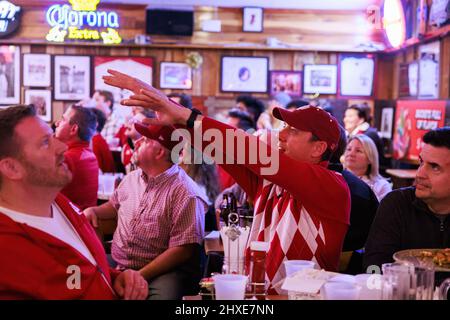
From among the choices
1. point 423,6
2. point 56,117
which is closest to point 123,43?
point 56,117

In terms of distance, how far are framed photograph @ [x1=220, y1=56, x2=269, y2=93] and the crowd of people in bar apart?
5.05 metres

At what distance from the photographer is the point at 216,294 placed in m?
1.98

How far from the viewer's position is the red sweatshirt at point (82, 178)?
4371 millimetres

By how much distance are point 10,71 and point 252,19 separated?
345cm

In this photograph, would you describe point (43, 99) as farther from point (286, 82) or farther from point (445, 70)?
point (445, 70)

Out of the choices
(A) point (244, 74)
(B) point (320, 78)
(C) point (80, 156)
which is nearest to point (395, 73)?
(B) point (320, 78)

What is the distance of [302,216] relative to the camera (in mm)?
2635

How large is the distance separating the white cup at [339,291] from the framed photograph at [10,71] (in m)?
7.85

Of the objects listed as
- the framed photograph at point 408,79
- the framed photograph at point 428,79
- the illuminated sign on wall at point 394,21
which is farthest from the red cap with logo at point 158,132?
the framed photograph at point 408,79

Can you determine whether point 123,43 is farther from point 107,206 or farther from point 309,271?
point 309,271

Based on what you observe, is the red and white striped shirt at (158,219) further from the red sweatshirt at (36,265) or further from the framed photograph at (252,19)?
the framed photograph at (252,19)

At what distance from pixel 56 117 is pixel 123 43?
1.44m

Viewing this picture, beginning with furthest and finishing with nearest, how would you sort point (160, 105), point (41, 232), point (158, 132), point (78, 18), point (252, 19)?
point (252, 19) → point (78, 18) → point (158, 132) → point (160, 105) → point (41, 232)
